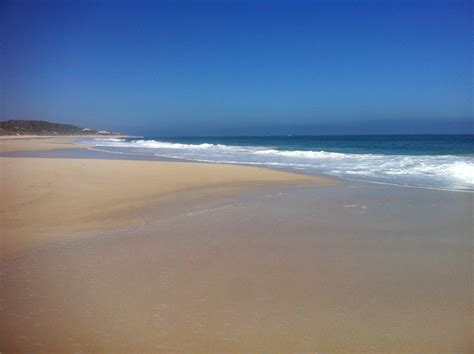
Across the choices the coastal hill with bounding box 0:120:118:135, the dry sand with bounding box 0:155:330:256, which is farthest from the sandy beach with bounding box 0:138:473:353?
the coastal hill with bounding box 0:120:118:135

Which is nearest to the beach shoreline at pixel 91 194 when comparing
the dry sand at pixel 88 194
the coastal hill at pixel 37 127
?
the dry sand at pixel 88 194

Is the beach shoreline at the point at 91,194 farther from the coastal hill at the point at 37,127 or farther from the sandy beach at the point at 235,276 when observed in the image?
the coastal hill at the point at 37,127

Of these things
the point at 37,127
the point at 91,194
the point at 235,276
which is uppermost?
the point at 37,127

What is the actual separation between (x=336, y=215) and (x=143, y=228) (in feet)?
11.1

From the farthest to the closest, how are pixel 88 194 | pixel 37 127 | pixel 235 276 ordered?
pixel 37 127
pixel 88 194
pixel 235 276

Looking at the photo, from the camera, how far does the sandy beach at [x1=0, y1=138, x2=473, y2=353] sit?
2.87 meters

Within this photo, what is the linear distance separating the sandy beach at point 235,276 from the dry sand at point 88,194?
6 centimetres

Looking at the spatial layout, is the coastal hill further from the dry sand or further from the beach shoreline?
the dry sand

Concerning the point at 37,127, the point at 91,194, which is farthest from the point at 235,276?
the point at 37,127

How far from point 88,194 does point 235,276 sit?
18.6 feet

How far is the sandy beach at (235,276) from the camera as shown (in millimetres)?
2871

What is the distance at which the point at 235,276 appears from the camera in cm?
391

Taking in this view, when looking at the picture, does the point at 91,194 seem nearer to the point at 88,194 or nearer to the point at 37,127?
the point at 88,194

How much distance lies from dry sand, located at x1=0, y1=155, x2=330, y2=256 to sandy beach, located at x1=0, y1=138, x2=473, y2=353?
64 millimetres
